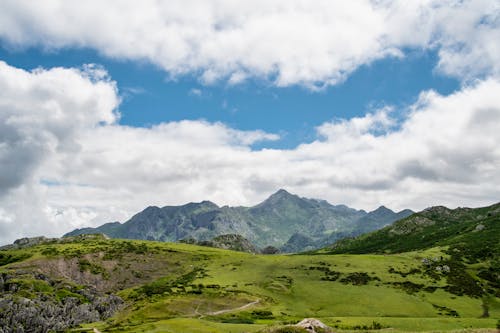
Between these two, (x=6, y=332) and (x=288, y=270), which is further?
(x=288, y=270)

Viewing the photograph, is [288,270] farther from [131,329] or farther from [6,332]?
[6,332]

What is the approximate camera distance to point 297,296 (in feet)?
437

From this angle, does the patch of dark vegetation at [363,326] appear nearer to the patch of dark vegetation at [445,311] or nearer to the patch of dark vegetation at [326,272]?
the patch of dark vegetation at [445,311]

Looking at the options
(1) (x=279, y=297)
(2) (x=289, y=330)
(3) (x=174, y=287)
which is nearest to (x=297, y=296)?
(1) (x=279, y=297)

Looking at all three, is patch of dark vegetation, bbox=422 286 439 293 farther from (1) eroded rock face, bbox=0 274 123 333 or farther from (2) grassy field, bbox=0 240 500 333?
(1) eroded rock face, bbox=0 274 123 333

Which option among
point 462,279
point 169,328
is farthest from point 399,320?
point 462,279

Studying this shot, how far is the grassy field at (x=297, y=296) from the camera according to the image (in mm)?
90750

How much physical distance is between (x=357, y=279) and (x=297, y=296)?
91.5 ft

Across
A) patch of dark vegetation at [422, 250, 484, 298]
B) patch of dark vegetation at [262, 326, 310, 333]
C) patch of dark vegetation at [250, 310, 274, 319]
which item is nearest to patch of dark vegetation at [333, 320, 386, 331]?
patch of dark vegetation at [250, 310, 274, 319]

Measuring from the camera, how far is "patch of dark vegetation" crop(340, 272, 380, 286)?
14375 centimetres

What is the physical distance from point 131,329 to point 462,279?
402ft

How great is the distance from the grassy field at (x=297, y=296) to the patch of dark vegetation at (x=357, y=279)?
36cm

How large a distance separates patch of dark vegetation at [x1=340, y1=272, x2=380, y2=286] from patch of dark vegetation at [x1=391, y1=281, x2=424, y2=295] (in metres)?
8.21

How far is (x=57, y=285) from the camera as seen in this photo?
13675cm
